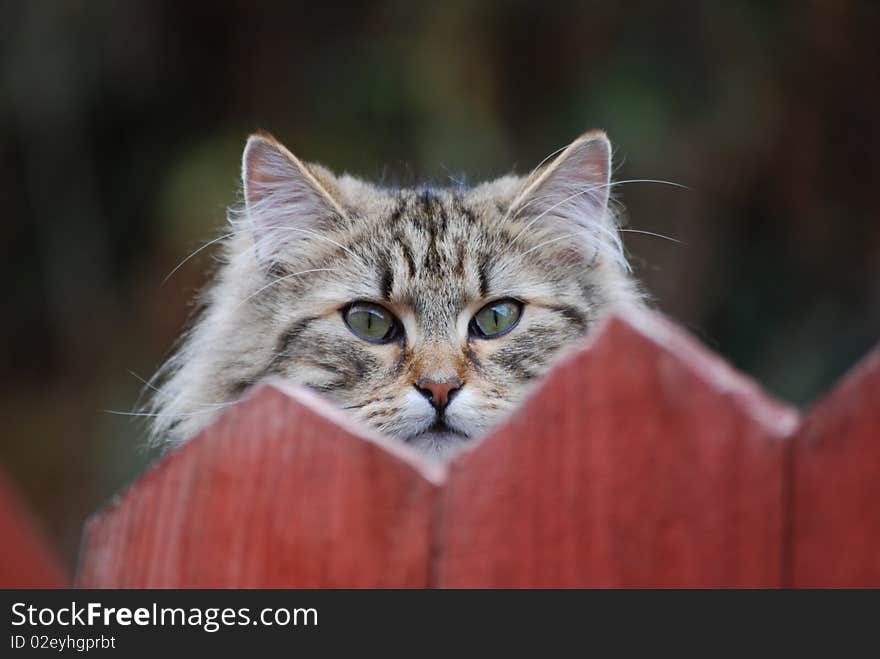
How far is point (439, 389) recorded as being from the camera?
2.17m

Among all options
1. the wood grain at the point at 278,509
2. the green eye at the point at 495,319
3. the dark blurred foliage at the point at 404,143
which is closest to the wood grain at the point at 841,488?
the wood grain at the point at 278,509

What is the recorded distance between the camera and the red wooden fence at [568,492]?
32.4 inches

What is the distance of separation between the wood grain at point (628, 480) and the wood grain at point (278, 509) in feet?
0.17

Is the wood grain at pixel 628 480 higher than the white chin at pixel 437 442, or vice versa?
the white chin at pixel 437 442

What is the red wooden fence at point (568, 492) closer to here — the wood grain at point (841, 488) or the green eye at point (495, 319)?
the wood grain at point (841, 488)

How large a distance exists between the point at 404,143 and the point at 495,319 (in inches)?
134

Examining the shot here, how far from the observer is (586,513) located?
89 centimetres

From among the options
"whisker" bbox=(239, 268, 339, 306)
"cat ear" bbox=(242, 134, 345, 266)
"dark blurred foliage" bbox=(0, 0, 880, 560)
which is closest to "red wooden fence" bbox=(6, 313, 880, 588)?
"whisker" bbox=(239, 268, 339, 306)

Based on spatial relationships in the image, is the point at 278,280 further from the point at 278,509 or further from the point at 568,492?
the point at 568,492

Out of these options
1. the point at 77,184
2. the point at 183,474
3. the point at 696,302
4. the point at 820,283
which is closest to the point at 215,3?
the point at 77,184

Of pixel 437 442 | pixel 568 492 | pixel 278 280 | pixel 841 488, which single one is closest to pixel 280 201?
pixel 278 280

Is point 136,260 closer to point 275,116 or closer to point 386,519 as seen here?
point 275,116

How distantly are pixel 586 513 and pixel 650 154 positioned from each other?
14.9 feet

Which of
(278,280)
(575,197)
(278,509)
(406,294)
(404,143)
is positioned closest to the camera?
(278,509)
